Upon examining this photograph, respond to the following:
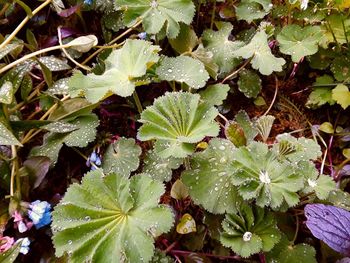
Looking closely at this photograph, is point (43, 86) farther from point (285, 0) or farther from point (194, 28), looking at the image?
point (285, 0)

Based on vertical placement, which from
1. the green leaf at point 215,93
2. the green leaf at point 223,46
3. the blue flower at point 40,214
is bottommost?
the blue flower at point 40,214

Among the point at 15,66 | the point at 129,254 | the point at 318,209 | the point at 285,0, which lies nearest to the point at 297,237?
the point at 318,209

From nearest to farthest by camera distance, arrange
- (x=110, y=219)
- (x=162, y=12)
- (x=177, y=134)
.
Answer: (x=110, y=219) → (x=177, y=134) → (x=162, y=12)

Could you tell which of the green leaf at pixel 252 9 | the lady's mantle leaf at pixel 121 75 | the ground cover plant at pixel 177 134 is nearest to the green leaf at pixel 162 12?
the ground cover plant at pixel 177 134

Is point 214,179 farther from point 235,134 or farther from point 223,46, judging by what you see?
point 223,46

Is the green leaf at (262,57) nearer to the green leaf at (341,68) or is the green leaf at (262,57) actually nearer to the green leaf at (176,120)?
the green leaf at (341,68)

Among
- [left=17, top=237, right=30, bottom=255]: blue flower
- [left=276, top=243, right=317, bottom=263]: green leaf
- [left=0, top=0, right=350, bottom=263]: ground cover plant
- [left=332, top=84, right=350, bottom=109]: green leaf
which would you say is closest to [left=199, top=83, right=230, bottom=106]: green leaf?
[left=0, top=0, right=350, bottom=263]: ground cover plant

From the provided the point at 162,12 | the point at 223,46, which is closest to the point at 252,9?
the point at 223,46
